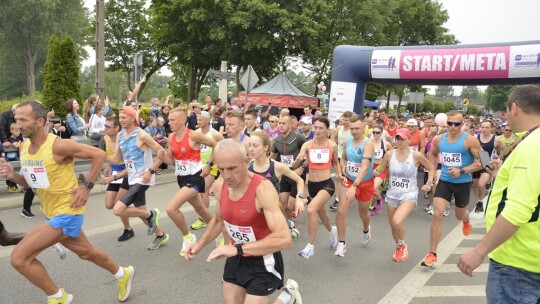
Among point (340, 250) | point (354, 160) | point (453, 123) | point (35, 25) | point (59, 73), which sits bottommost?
point (340, 250)

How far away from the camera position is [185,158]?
213 inches

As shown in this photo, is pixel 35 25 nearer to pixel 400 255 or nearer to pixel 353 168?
pixel 353 168

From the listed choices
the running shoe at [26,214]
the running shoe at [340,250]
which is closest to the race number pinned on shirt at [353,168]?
the running shoe at [340,250]

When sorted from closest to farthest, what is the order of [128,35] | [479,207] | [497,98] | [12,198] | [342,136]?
1. [12,198]
2. [479,207]
3. [342,136]
4. [128,35]
5. [497,98]

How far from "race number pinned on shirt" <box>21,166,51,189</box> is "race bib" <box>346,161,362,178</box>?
12.7ft

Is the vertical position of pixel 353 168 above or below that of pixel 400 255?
above

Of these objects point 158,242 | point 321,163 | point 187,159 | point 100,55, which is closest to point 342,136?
point 321,163

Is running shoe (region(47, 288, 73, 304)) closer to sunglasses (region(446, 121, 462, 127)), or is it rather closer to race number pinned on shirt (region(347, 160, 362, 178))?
race number pinned on shirt (region(347, 160, 362, 178))

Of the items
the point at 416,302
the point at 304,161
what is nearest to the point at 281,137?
the point at 304,161

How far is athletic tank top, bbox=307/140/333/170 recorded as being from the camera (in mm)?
5477

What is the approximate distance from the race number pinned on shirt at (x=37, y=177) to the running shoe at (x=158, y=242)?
2131 millimetres

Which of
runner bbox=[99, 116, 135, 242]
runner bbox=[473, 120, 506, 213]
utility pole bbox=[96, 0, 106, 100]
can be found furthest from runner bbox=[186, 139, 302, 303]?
utility pole bbox=[96, 0, 106, 100]

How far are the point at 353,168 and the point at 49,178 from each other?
12.7ft

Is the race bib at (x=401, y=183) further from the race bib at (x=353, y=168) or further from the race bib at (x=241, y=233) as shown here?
the race bib at (x=241, y=233)
